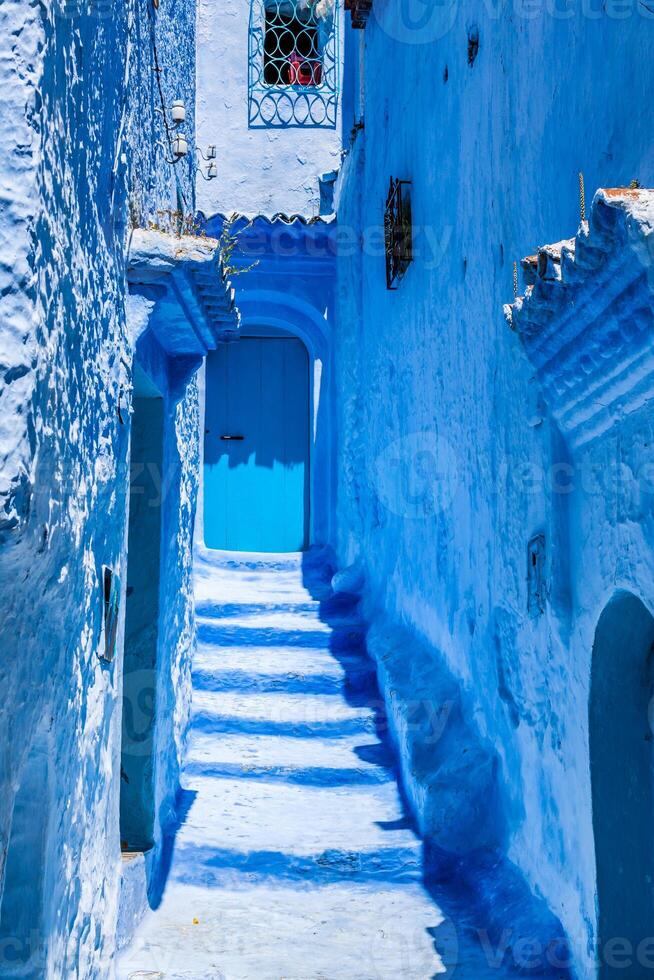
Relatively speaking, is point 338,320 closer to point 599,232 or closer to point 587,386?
point 587,386

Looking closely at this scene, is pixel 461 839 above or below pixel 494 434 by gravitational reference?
below

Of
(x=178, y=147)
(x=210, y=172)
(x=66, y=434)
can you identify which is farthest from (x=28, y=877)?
(x=210, y=172)

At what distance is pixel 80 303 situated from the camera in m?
3.20

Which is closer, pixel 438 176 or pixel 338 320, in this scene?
pixel 438 176

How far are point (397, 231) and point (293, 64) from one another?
13.0 feet

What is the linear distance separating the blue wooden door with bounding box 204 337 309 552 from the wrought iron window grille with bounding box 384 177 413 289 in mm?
2886

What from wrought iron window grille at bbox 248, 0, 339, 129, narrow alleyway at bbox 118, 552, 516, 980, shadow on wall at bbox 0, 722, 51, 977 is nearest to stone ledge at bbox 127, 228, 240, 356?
shadow on wall at bbox 0, 722, 51, 977

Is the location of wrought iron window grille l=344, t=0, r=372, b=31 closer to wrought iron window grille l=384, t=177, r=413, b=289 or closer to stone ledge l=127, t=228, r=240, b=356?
wrought iron window grille l=384, t=177, r=413, b=289

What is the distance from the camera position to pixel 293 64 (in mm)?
11406

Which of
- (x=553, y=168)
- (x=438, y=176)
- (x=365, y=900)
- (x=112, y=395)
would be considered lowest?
(x=365, y=900)

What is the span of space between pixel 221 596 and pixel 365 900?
13.4 feet

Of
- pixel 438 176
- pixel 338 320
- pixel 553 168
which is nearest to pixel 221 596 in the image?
pixel 338 320

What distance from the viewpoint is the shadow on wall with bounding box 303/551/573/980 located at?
4609mm

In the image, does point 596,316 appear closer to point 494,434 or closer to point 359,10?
point 494,434
